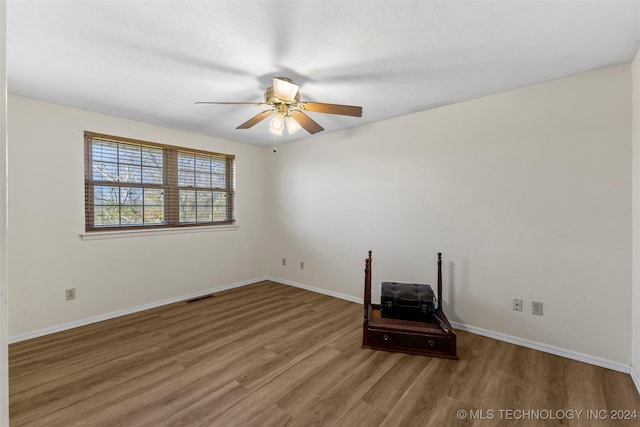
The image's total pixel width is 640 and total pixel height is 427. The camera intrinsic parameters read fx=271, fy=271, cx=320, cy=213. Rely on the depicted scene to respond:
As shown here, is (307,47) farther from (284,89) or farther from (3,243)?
(3,243)

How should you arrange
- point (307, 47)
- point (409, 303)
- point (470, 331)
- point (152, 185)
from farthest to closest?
1. point (152, 185)
2. point (470, 331)
3. point (409, 303)
4. point (307, 47)

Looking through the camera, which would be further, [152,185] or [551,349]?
[152,185]

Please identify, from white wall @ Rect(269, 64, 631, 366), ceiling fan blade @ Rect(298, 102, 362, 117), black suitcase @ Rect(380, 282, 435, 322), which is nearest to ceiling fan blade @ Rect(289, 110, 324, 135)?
ceiling fan blade @ Rect(298, 102, 362, 117)

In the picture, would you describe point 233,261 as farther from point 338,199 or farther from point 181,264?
point 338,199

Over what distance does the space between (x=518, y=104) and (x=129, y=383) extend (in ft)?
13.1

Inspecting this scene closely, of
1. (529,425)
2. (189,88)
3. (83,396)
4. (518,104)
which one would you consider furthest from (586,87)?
(83,396)

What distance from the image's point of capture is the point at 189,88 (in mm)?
2447

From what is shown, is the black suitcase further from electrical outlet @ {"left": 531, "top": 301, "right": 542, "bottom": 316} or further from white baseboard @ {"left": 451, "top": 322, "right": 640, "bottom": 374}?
electrical outlet @ {"left": 531, "top": 301, "right": 542, "bottom": 316}

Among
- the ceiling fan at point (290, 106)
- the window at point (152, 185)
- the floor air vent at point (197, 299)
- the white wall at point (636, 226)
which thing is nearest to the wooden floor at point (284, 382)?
the white wall at point (636, 226)

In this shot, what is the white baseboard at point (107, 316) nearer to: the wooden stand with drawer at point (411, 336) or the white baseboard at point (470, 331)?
the white baseboard at point (470, 331)

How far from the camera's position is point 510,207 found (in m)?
2.57

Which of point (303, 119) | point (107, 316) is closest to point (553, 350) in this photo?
point (303, 119)

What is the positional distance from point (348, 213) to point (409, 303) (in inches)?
60.2

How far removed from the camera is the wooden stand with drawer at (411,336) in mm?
2344
